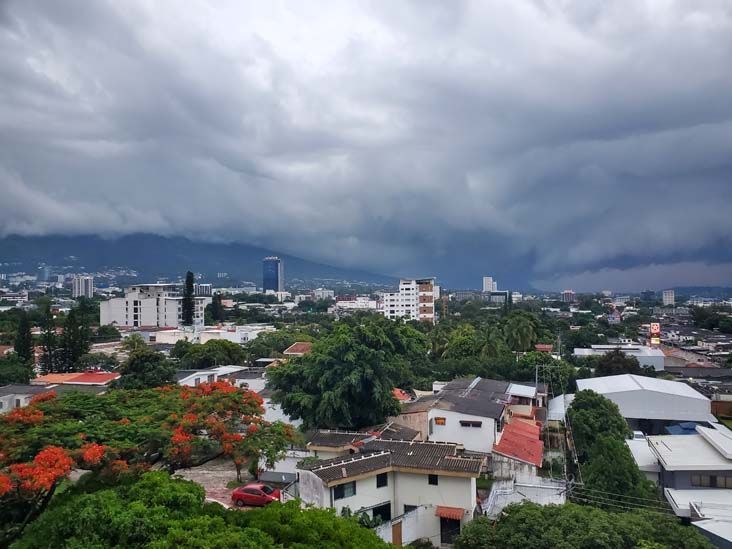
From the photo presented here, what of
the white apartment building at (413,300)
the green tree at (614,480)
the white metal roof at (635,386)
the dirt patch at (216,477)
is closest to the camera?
the dirt patch at (216,477)

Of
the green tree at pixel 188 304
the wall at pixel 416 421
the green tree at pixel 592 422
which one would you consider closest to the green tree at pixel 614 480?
the green tree at pixel 592 422

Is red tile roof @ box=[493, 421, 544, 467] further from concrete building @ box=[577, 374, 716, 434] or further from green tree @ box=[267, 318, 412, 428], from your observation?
concrete building @ box=[577, 374, 716, 434]

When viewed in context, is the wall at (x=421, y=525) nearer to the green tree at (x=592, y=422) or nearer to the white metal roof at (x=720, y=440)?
the green tree at (x=592, y=422)

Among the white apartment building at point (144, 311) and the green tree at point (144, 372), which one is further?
the white apartment building at point (144, 311)

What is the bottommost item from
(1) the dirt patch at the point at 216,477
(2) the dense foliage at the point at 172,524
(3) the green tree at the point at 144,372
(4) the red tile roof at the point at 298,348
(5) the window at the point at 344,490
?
(1) the dirt patch at the point at 216,477

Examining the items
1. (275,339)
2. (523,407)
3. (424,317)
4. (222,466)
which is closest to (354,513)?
(222,466)

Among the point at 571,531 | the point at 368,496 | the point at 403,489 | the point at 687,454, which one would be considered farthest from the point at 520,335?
the point at 571,531

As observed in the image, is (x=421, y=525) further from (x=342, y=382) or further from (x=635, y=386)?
(x=635, y=386)
